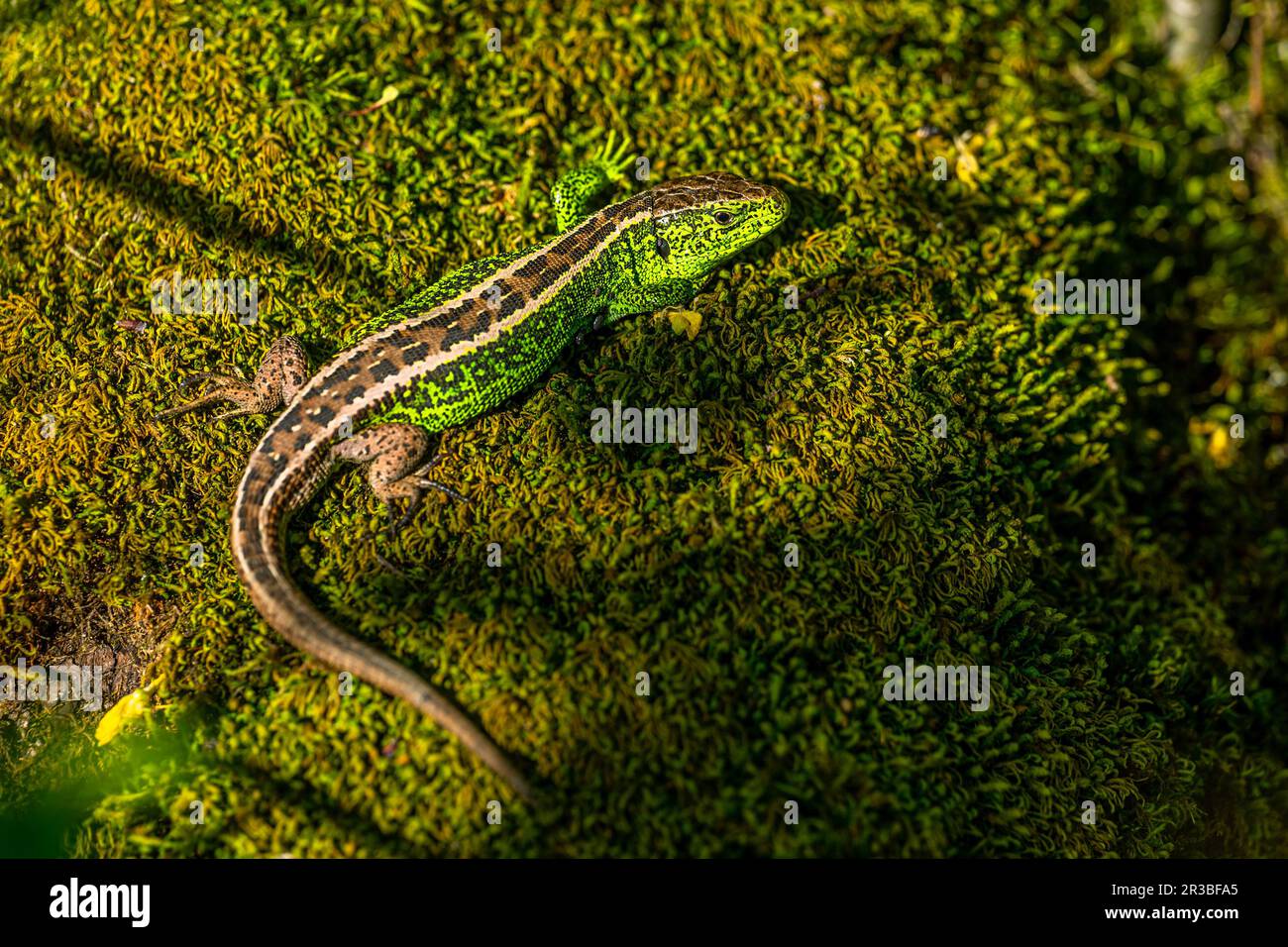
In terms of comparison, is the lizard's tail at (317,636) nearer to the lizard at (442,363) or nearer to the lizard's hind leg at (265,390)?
the lizard at (442,363)

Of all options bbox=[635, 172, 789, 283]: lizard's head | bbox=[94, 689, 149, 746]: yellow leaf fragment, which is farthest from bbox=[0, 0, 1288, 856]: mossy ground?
bbox=[635, 172, 789, 283]: lizard's head

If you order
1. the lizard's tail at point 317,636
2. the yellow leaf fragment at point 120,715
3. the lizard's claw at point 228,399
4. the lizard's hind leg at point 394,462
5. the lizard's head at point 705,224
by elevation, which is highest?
the lizard's head at point 705,224

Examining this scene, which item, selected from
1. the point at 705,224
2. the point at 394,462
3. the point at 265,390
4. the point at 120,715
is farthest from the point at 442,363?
the point at 120,715

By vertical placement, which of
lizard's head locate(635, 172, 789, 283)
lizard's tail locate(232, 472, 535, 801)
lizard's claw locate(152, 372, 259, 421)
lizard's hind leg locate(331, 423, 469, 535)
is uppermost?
lizard's head locate(635, 172, 789, 283)

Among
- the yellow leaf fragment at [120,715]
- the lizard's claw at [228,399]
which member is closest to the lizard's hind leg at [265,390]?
the lizard's claw at [228,399]

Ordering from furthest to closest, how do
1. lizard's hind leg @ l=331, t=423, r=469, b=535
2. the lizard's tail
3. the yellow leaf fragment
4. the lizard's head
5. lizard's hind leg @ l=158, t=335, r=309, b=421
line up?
1. the lizard's head
2. lizard's hind leg @ l=158, t=335, r=309, b=421
3. lizard's hind leg @ l=331, t=423, r=469, b=535
4. the yellow leaf fragment
5. the lizard's tail

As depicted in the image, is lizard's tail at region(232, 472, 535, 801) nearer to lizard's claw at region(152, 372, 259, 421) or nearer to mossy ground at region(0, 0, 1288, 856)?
mossy ground at region(0, 0, 1288, 856)
